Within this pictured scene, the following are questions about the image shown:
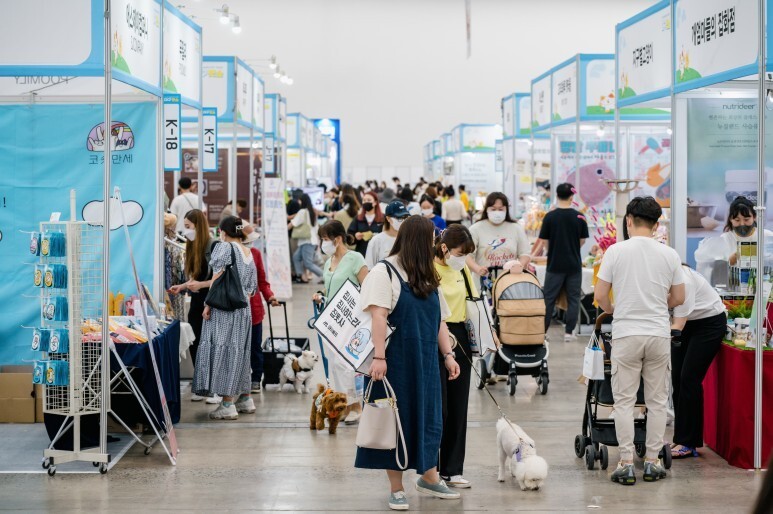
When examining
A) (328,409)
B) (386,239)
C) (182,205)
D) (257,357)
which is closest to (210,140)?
(182,205)

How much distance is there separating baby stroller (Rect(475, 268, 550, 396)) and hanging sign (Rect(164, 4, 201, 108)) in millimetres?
2722

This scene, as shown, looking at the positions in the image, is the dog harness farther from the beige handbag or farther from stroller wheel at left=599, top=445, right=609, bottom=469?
the beige handbag

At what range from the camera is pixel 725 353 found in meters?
5.26

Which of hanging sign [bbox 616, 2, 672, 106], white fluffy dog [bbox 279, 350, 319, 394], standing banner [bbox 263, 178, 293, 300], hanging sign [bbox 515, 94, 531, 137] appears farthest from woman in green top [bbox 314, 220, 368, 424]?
hanging sign [bbox 515, 94, 531, 137]

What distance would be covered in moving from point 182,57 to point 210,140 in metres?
1.54

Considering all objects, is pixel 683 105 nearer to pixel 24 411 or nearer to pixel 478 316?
pixel 478 316

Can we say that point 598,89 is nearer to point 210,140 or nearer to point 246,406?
point 210,140

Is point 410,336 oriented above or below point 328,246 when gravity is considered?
below

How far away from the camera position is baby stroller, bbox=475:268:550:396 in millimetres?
6898

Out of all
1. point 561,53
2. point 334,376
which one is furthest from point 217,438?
point 561,53

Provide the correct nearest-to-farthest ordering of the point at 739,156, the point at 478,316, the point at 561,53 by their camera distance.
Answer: the point at 478,316
the point at 739,156
the point at 561,53

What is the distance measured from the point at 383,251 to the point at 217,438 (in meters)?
1.67

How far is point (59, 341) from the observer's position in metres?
5.02

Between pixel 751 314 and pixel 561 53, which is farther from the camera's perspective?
pixel 561 53
